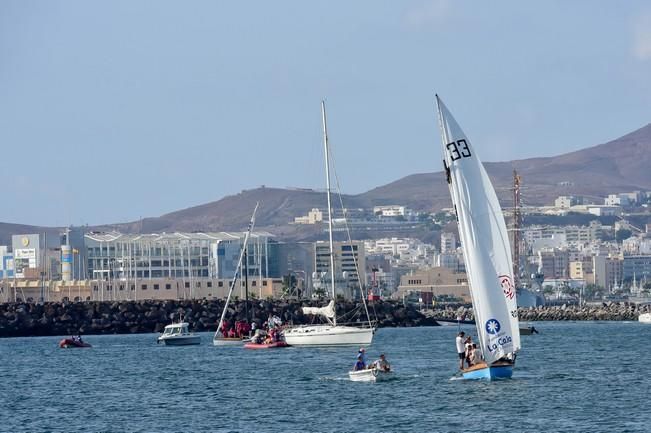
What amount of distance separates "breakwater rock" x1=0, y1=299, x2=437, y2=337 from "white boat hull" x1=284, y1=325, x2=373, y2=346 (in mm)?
38025

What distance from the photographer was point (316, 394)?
5300cm

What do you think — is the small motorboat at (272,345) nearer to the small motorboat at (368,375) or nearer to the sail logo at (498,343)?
the small motorboat at (368,375)

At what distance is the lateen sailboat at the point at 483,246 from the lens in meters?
47.9

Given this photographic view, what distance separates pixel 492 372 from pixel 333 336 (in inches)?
1302

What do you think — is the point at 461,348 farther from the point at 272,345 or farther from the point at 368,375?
the point at 272,345

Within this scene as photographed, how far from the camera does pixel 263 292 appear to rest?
19238 centimetres

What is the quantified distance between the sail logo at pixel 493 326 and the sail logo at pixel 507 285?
35.5 inches

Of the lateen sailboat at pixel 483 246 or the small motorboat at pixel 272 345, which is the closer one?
the lateen sailboat at pixel 483 246

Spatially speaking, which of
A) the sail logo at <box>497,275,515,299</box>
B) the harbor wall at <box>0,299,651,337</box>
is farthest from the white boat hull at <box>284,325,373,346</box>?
the harbor wall at <box>0,299,651,337</box>

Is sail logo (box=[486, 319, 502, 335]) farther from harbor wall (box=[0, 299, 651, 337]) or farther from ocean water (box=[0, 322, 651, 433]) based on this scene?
harbor wall (box=[0, 299, 651, 337])

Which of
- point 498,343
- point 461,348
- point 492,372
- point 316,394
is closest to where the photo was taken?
point 498,343

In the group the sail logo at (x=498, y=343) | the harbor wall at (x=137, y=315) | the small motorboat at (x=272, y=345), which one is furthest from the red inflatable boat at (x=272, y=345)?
the sail logo at (x=498, y=343)

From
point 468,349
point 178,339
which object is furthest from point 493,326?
point 178,339

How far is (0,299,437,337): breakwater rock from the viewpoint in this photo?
127000 millimetres
